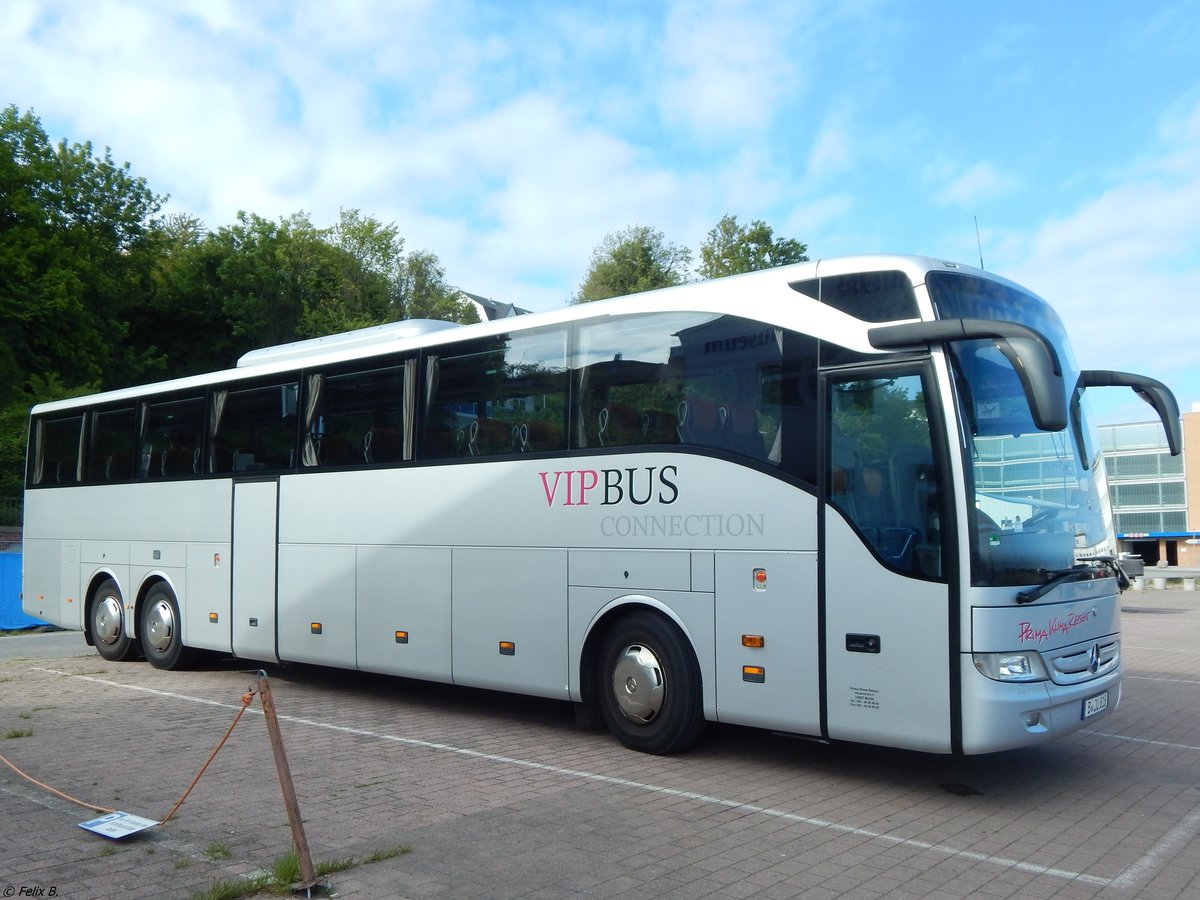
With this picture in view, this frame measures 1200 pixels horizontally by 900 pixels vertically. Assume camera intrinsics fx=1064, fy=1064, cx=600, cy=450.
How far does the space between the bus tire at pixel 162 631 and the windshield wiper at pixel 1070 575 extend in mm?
10459

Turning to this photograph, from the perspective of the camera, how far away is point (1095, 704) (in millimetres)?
7352

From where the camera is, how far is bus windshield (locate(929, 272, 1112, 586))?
6.73 metres

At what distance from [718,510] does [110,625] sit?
10175 millimetres

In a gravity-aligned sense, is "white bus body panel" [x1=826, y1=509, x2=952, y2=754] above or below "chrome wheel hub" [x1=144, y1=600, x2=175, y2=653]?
above

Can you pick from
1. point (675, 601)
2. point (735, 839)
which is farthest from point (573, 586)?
point (735, 839)

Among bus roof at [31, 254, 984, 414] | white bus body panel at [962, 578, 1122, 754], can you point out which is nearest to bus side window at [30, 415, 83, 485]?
bus roof at [31, 254, 984, 414]

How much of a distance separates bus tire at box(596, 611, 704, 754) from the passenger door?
49.8 inches

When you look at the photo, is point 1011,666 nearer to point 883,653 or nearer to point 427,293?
point 883,653

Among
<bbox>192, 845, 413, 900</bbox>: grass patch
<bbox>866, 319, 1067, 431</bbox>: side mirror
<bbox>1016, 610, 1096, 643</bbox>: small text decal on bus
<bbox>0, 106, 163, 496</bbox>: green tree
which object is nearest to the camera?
<bbox>192, 845, 413, 900</bbox>: grass patch

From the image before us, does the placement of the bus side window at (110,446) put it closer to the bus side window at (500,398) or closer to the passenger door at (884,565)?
the bus side window at (500,398)

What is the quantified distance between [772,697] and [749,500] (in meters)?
1.41

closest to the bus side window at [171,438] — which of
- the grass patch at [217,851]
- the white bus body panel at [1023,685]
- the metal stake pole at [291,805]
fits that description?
the grass patch at [217,851]

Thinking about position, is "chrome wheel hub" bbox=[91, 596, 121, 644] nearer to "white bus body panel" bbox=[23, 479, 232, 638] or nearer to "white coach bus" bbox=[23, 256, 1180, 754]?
"white bus body panel" bbox=[23, 479, 232, 638]

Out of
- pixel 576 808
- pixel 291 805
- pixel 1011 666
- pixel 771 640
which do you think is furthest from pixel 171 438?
pixel 1011 666
